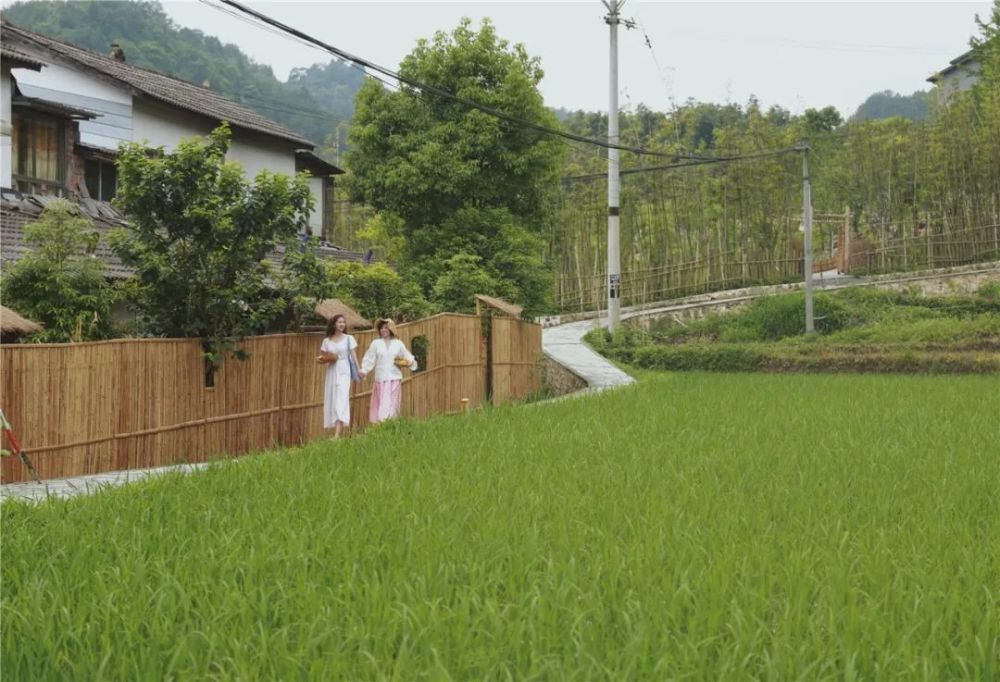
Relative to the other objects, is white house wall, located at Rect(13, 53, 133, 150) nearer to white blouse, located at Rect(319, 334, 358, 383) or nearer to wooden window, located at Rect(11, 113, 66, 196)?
wooden window, located at Rect(11, 113, 66, 196)

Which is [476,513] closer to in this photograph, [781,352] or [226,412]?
[226,412]

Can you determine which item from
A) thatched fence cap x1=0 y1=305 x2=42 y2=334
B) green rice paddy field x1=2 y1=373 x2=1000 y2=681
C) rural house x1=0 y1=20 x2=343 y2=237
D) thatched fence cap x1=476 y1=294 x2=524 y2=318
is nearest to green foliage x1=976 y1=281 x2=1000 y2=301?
thatched fence cap x1=476 y1=294 x2=524 y2=318

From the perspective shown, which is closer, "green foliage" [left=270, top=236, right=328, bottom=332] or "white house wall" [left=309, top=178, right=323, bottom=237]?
"green foliage" [left=270, top=236, right=328, bottom=332]

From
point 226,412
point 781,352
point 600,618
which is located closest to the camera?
point 600,618

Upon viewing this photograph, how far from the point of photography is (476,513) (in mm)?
5020

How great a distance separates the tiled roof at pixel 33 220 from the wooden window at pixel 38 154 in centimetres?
39

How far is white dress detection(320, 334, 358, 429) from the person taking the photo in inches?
431

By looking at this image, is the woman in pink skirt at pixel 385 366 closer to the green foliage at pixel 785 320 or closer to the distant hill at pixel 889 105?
the green foliage at pixel 785 320

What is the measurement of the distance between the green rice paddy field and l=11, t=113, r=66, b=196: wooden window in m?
10.7

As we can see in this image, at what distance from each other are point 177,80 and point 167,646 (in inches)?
897

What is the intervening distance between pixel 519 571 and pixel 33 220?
13017mm

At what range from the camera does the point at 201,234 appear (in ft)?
37.2

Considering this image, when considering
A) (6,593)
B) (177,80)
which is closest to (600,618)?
(6,593)

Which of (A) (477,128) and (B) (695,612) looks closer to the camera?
(B) (695,612)
